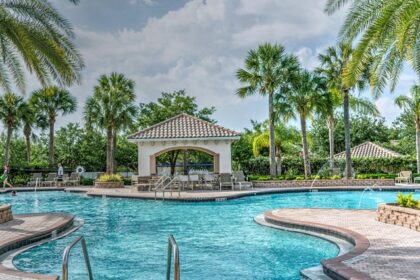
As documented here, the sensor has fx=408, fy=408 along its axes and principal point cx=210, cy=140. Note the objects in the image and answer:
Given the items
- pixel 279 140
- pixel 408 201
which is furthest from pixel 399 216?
pixel 279 140

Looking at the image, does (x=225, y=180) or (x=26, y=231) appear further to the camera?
(x=225, y=180)

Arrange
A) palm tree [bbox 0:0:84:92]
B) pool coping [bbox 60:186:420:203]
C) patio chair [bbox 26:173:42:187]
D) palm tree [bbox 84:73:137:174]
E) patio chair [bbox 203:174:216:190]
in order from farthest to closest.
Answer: palm tree [bbox 84:73:137:174] → patio chair [bbox 26:173:42:187] → patio chair [bbox 203:174:216:190] → pool coping [bbox 60:186:420:203] → palm tree [bbox 0:0:84:92]

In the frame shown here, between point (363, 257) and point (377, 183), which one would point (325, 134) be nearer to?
point (377, 183)

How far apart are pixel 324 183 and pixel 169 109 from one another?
16.0 meters

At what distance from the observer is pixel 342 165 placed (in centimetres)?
3444

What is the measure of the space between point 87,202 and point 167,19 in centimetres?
940

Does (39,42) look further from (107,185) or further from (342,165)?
(342,165)

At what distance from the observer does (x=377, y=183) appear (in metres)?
25.7

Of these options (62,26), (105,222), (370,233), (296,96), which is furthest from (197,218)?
(296,96)

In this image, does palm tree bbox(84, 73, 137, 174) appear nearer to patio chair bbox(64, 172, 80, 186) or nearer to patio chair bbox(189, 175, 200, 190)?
patio chair bbox(64, 172, 80, 186)

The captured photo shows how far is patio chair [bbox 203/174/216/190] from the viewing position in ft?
78.1

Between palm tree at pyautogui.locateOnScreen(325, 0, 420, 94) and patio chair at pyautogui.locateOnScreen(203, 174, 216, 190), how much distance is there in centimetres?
1337

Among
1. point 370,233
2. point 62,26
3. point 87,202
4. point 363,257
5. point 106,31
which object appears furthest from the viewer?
point 87,202

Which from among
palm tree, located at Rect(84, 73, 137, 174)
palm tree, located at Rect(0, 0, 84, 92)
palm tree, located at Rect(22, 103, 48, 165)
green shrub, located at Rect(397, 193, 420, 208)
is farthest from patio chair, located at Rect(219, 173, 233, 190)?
palm tree, located at Rect(22, 103, 48, 165)
